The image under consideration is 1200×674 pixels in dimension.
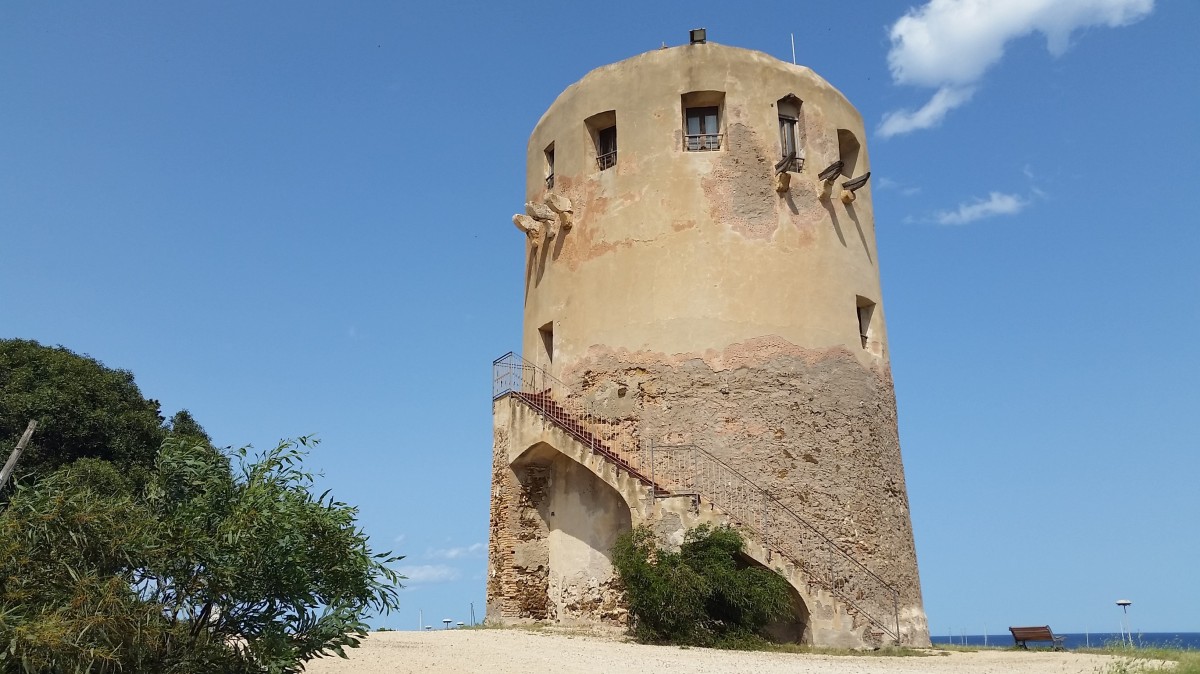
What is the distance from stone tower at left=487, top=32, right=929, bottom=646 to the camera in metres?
18.8

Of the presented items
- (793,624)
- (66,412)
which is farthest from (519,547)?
(66,412)

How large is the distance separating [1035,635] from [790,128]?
10796mm

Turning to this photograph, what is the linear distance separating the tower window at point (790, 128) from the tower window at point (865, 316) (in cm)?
306

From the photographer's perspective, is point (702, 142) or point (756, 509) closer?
point (756, 509)

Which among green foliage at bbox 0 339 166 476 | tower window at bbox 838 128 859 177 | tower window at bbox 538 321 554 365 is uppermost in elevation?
tower window at bbox 838 128 859 177

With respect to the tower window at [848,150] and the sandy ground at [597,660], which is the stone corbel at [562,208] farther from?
the sandy ground at [597,660]

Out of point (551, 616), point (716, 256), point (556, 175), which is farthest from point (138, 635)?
point (556, 175)

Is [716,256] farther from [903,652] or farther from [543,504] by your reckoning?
[903,652]

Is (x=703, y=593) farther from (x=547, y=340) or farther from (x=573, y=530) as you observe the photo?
(x=547, y=340)

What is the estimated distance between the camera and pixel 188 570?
8664 mm

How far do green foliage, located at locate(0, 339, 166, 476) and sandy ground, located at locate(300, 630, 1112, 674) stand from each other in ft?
24.8

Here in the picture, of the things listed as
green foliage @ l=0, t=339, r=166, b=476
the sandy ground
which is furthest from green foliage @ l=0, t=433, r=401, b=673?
green foliage @ l=0, t=339, r=166, b=476

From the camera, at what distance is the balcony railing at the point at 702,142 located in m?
20.9

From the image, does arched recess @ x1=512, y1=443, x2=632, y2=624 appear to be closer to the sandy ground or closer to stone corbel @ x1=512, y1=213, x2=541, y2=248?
the sandy ground
